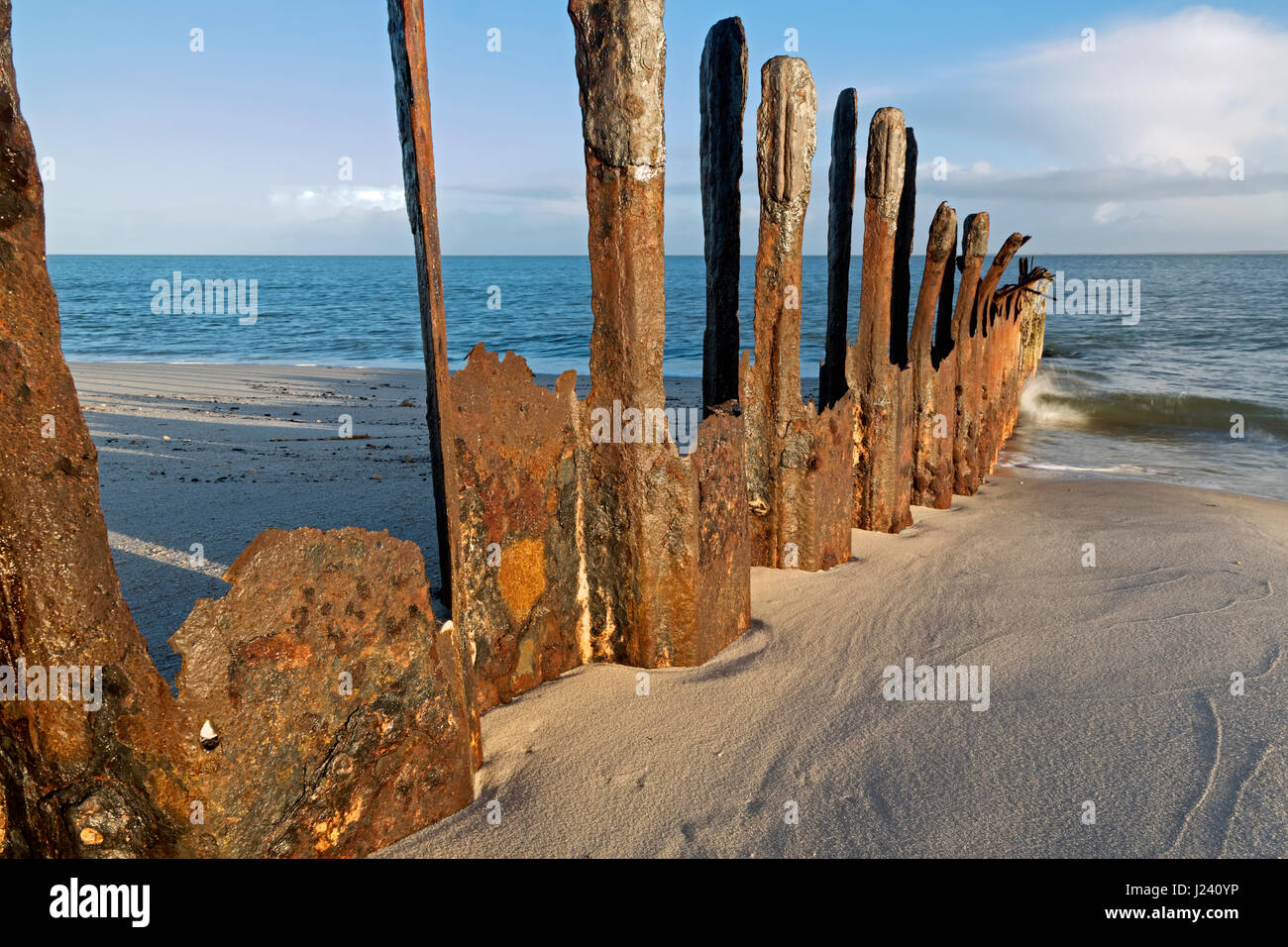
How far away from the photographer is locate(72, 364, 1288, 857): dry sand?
2.27m

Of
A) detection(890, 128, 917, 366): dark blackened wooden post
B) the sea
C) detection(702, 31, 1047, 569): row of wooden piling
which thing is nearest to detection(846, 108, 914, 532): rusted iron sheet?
detection(702, 31, 1047, 569): row of wooden piling

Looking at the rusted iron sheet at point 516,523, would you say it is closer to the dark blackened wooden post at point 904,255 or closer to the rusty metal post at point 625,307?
the rusty metal post at point 625,307

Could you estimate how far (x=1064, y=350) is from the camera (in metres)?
22.9

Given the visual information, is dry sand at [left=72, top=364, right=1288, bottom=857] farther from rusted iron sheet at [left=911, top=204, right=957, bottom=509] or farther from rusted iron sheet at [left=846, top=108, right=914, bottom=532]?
rusted iron sheet at [left=911, top=204, right=957, bottom=509]

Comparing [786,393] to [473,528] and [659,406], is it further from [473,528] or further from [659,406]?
[473,528]

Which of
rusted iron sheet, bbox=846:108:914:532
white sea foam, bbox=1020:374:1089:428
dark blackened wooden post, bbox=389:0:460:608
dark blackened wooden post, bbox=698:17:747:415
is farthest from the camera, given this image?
white sea foam, bbox=1020:374:1089:428

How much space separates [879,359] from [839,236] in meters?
0.72

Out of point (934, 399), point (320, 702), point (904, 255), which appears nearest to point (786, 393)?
point (904, 255)

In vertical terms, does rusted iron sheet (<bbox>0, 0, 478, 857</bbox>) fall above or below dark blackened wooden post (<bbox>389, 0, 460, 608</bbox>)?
below

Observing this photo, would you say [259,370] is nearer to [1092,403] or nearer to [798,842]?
[1092,403]

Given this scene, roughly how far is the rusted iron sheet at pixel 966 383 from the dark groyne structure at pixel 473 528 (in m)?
1.57

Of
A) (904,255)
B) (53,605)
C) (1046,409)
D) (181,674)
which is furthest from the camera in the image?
(1046,409)

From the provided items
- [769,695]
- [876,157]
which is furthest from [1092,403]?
[769,695]
